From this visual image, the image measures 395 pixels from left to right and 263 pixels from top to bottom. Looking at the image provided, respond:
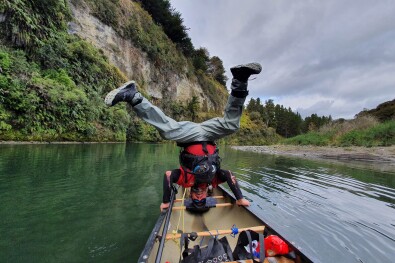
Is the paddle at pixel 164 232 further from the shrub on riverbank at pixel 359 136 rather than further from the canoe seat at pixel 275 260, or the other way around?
the shrub on riverbank at pixel 359 136

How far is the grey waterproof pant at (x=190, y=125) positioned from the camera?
2975 mm

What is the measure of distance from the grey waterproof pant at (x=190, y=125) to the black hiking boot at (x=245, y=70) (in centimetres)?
27

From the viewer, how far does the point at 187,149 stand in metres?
3.15

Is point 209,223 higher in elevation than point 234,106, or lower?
lower

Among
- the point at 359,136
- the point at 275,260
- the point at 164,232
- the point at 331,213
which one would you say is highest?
the point at 359,136

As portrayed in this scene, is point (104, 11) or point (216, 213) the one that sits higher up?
point (104, 11)

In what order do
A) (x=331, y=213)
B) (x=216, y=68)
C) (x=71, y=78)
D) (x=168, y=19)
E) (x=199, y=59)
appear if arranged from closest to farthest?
(x=331, y=213)
(x=71, y=78)
(x=168, y=19)
(x=199, y=59)
(x=216, y=68)

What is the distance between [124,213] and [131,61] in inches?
1033

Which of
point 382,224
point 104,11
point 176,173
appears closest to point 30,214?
point 176,173

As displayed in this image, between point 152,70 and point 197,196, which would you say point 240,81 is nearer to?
point 197,196

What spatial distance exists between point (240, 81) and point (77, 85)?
59.3 feet

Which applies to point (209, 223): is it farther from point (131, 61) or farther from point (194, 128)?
point (131, 61)

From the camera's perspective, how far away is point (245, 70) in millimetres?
2666

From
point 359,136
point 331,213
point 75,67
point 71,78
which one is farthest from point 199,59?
point 331,213
